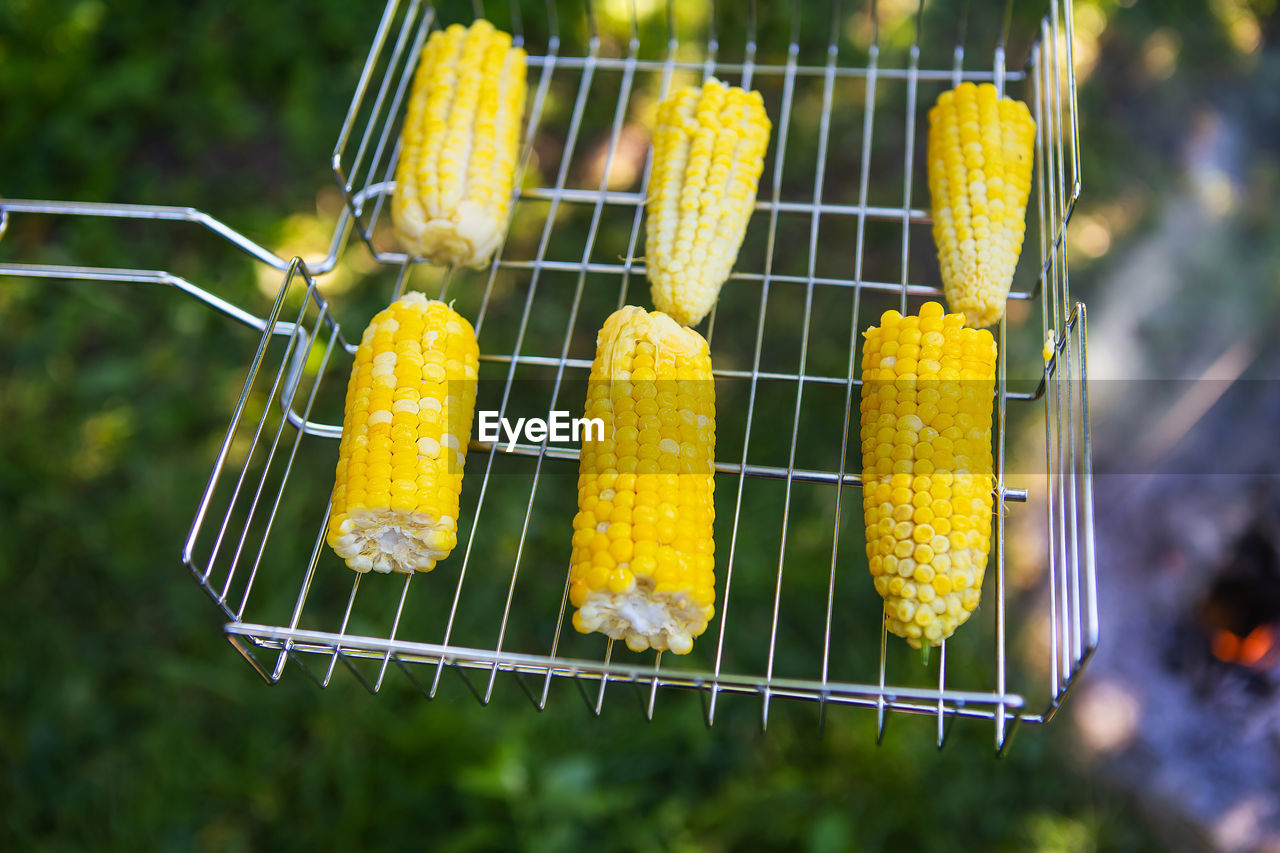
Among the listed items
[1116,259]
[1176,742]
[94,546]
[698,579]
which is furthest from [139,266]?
[1176,742]

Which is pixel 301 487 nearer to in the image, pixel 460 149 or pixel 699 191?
pixel 460 149

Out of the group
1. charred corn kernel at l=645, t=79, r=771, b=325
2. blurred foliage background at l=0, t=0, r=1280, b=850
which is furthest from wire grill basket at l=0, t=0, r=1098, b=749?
charred corn kernel at l=645, t=79, r=771, b=325

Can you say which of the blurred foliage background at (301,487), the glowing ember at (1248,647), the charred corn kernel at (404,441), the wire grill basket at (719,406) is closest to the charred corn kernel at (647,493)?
the charred corn kernel at (404,441)

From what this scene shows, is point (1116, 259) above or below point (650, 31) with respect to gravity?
below

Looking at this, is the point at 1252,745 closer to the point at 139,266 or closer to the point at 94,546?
the point at 94,546

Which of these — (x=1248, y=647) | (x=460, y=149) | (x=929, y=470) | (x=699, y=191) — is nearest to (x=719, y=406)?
(x=699, y=191)

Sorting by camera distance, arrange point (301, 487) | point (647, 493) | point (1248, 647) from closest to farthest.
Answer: point (647, 493) → point (1248, 647) → point (301, 487)
